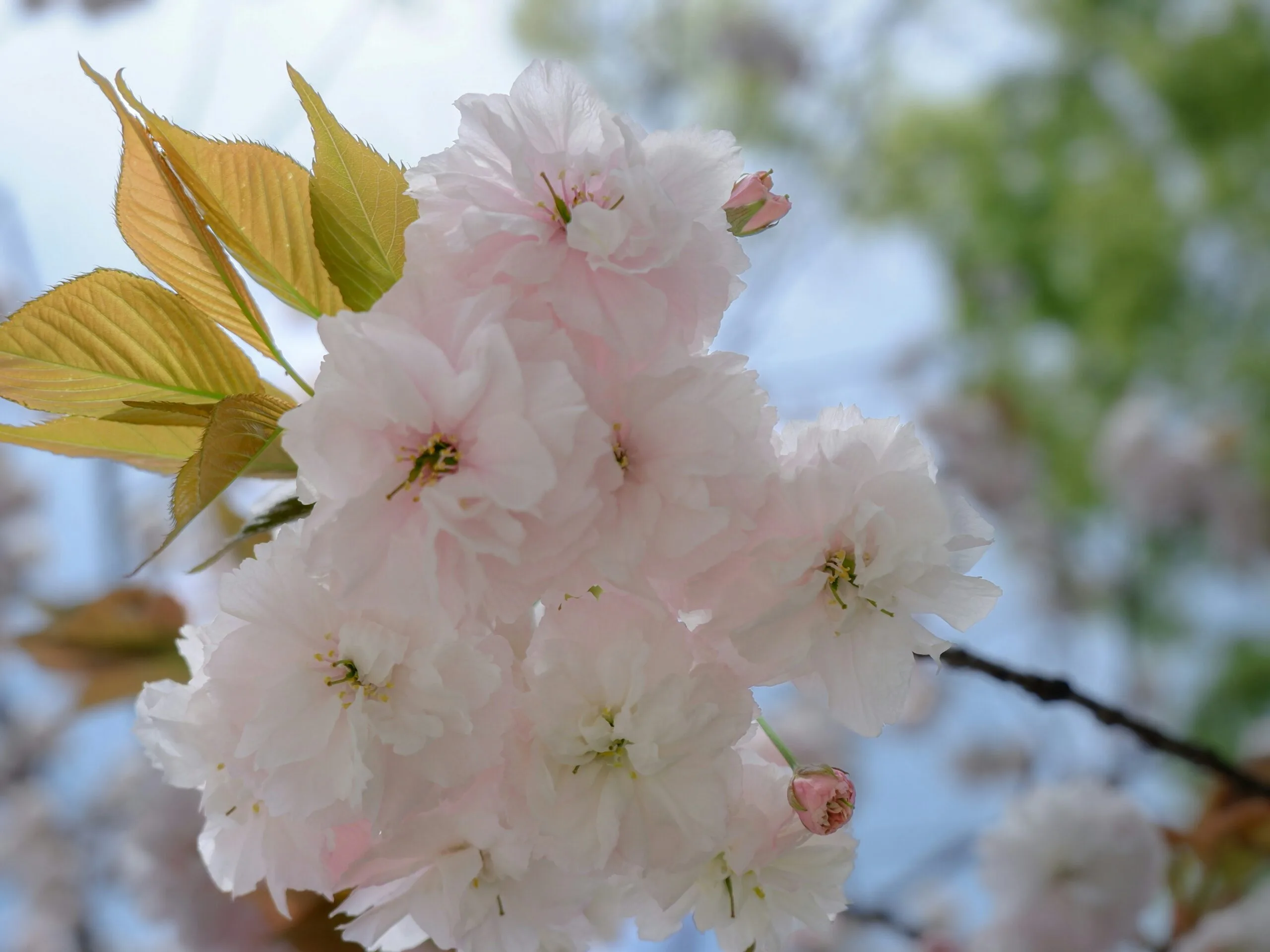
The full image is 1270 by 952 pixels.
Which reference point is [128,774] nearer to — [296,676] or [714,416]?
[296,676]

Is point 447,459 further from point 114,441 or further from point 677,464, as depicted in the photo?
point 114,441

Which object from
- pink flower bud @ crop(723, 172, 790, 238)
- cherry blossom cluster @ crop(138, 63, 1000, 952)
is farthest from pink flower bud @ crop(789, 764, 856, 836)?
pink flower bud @ crop(723, 172, 790, 238)

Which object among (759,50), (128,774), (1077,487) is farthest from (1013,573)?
(128,774)

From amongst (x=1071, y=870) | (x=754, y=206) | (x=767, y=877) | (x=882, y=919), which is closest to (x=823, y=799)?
(x=767, y=877)

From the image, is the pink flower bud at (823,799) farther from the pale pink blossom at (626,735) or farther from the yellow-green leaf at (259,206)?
the yellow-green leaf at (259,206)

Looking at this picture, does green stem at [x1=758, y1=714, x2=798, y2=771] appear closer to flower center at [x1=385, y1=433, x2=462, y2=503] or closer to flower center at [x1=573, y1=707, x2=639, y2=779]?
flower center at [x1=573, y1=707, x2=639, y2=779]
